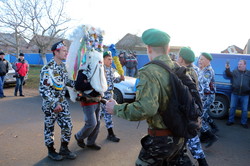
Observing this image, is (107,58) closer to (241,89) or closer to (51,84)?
(51,84)

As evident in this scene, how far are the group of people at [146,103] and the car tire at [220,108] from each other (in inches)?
20.1

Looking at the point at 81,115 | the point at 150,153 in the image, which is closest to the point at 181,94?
the point at 150,153

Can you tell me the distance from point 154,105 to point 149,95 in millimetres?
99

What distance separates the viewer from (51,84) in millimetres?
3463

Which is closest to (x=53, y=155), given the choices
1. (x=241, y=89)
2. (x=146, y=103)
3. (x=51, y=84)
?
(x=51, y=84)

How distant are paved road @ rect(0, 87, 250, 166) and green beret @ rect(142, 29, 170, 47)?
251 cm

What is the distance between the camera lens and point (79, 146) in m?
4.25

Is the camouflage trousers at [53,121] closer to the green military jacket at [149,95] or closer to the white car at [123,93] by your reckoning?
the green military jacket at [149,95]

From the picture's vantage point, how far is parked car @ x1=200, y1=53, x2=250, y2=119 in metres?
6.74

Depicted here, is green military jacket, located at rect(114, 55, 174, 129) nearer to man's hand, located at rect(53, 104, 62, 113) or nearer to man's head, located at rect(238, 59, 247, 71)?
man's hand, located at rect(53, 104, 62, 113)

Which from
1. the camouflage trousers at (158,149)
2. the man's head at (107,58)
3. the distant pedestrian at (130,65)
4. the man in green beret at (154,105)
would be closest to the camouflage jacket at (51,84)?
the man's head at (107,58)

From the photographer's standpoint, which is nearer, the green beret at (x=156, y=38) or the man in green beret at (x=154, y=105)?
the man in green beret at (x=154, y=105)

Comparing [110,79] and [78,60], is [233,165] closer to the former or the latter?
[110,79]

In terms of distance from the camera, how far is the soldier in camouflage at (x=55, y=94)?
347cm
